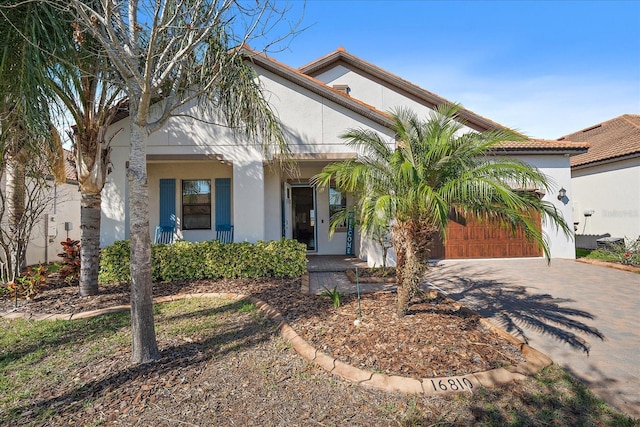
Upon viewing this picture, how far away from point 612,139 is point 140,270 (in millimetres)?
19804

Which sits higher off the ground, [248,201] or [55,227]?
[248,201]

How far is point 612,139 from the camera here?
1539 centimetres

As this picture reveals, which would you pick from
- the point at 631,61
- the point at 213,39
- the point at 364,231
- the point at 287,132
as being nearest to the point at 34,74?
the point at 213,39

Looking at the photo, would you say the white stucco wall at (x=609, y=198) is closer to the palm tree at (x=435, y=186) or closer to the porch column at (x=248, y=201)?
the palm tree at (x=435, y=186)

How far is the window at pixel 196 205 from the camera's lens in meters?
11.6

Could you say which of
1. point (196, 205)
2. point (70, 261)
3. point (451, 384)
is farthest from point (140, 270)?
point (196, 205)

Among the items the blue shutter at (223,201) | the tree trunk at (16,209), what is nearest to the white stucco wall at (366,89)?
the blue shutter at (223,201)

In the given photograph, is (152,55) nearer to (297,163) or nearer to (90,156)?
(90,156)

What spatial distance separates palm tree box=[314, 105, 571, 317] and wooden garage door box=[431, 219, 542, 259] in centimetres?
693

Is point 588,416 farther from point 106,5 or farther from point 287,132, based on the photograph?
point 287,132

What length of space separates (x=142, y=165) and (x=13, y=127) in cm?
245

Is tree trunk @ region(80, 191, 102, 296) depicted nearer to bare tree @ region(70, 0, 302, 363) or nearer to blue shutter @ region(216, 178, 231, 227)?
bare tree @ region(70, 0, 302, 363)

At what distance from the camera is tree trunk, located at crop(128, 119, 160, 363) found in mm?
3869

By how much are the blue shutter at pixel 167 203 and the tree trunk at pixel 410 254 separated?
8.93m
